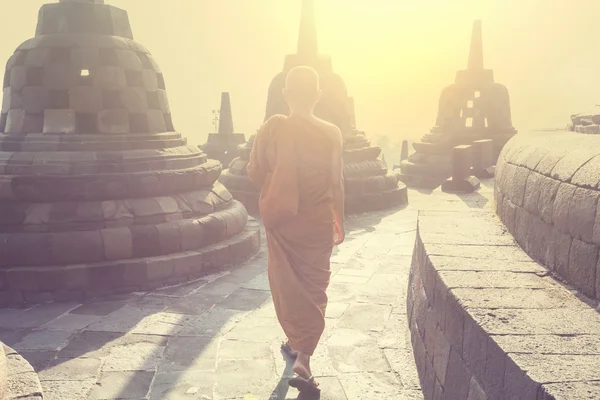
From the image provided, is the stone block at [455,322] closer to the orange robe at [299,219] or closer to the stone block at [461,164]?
the orange robe at [299,219]

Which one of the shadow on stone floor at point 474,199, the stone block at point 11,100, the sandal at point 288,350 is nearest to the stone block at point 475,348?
the sandal at point 288,350

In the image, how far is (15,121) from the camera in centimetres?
612

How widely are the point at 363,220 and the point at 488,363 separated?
703 centimetres

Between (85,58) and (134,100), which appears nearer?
(85,58)

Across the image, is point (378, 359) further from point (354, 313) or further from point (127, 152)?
point (127, 152)

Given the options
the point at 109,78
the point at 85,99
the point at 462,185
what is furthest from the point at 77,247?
the point at 462,185

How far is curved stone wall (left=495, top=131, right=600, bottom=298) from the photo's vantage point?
2775mm

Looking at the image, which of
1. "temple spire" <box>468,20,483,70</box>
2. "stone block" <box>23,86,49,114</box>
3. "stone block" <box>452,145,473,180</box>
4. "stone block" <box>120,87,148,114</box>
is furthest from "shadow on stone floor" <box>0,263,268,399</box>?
"temple spire" <box>468,20,483,70</box>

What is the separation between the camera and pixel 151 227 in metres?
5.66

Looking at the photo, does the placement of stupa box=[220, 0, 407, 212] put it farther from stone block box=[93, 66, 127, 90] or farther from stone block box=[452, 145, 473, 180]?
stone block box=[93, 66, 127, 90]

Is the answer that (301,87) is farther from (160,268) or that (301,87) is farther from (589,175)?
(160,268)

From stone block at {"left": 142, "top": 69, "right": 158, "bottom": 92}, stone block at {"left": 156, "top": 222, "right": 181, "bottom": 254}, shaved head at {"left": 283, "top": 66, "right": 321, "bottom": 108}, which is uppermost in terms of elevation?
stone block at {"left": 142, "top": 69, "right": 158, "bottom": 92}

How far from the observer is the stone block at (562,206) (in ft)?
9.83

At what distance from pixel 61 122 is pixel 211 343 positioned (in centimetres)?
341
